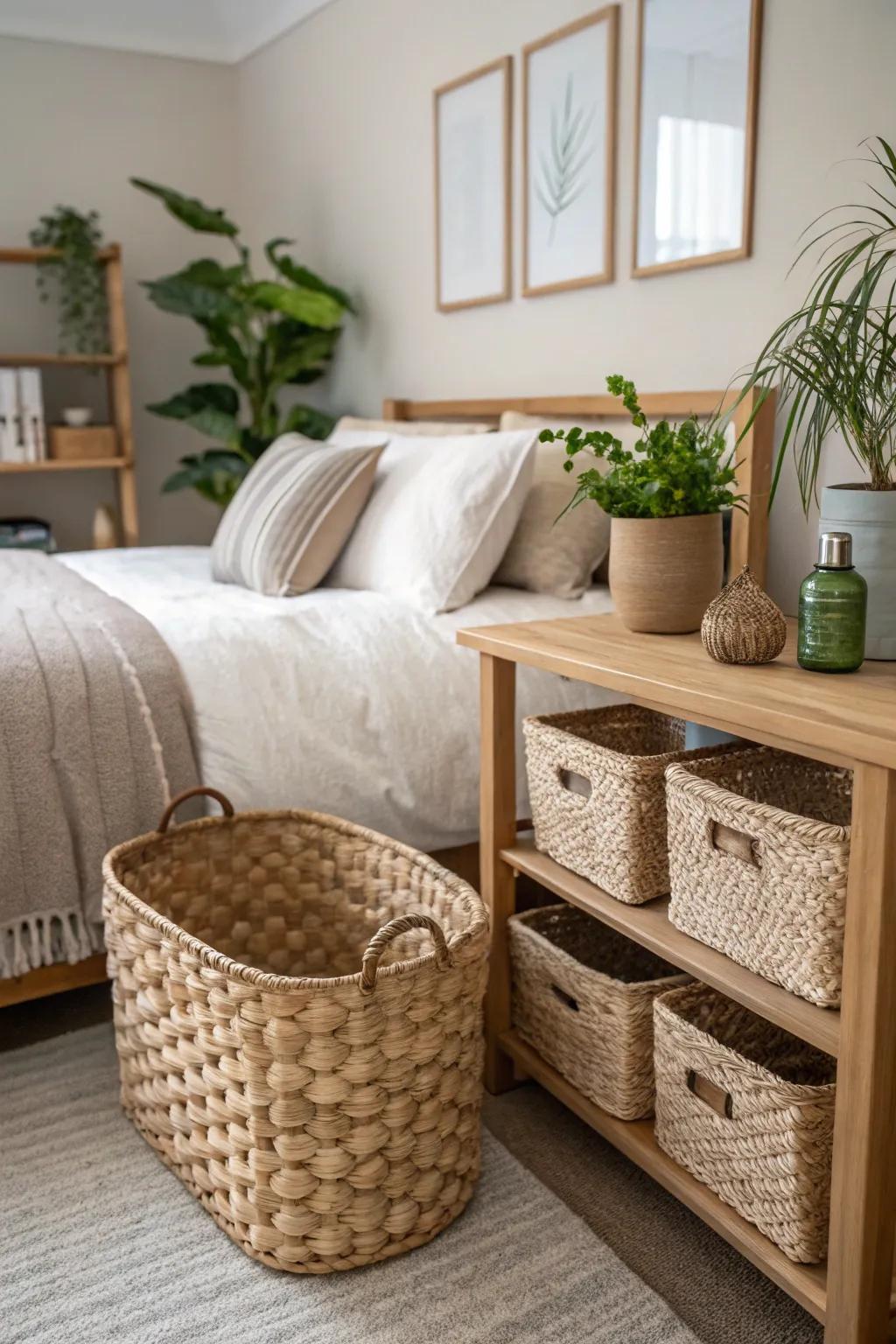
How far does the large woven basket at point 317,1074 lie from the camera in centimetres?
133

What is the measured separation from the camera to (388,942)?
1291 millimetres

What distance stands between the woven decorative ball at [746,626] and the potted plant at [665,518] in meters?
0.18

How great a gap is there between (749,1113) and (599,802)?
43cm

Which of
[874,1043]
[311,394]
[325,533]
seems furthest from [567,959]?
[311,394]

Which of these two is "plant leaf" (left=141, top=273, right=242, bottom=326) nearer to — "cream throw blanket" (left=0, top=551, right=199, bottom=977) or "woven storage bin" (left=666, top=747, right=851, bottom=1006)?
"cream throw blanket" (left=0, top=551, right=199, bottom=977)

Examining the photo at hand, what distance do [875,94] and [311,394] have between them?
2512mm

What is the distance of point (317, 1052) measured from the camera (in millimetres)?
1330

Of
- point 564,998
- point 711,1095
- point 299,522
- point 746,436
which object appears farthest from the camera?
point 299,522

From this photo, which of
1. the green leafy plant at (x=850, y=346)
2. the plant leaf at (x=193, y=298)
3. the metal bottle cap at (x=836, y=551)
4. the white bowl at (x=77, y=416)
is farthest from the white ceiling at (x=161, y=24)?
the metal bottle cap at (x=836, y=551)

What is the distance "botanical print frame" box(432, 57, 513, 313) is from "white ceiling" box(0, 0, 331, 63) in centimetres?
114

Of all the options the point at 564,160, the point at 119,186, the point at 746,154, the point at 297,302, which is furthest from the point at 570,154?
the point at 119,186

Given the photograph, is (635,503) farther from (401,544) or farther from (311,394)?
(311,394)

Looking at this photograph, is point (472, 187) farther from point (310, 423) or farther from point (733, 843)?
point (733, 843)

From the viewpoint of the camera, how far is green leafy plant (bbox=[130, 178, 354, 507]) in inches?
136
